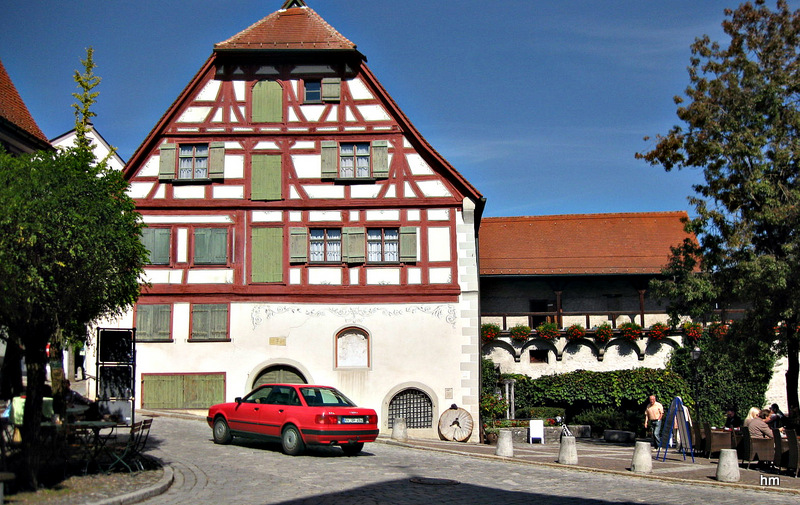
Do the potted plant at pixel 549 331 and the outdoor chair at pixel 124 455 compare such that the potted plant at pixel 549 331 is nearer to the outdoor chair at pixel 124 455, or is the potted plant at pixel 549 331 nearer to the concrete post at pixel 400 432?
the concrete post at pixel 400 432

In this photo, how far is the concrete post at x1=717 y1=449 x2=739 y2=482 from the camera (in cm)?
1627

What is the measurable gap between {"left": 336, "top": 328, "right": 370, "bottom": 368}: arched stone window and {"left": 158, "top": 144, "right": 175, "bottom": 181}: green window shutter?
743 centimetres

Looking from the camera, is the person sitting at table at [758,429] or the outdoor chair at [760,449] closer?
the outdoor chair at [760,449]

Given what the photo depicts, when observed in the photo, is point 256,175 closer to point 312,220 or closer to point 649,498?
point 312,220

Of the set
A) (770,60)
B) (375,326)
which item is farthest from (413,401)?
(770,60)

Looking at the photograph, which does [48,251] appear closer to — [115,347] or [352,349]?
[115,347]

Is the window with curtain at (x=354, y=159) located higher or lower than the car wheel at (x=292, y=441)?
higher

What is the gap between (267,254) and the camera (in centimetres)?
2656

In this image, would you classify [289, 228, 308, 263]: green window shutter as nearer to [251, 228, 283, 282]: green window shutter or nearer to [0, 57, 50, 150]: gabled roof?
[251, 228, 283, 282]: green window shutter

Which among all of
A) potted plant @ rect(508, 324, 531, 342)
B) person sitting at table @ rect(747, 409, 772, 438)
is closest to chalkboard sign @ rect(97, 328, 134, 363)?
person sitting at table @ rect(747, 409, 772, 438)

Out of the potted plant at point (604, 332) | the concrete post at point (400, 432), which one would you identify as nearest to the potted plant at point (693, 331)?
the potted plant at point (604, 332)

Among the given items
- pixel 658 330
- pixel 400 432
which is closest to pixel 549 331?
pixel 658 330

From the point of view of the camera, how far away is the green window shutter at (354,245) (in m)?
26.6

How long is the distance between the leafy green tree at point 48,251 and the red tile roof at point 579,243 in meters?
25.4
